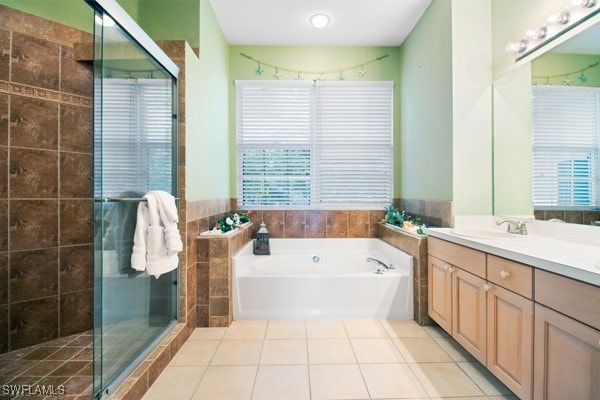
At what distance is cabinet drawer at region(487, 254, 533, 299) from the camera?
125 centimetres

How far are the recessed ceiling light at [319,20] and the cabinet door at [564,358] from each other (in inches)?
113

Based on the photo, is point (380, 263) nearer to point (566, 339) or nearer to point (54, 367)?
point (566, 339)

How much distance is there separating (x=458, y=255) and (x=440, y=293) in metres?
0.41

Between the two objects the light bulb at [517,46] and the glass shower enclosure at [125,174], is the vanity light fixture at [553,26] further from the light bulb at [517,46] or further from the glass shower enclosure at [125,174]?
the glass shower enclosure at [125,174]

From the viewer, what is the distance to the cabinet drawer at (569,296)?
0.96 meters

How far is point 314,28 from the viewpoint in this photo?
288 cm

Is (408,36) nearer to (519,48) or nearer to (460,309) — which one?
(519,48)

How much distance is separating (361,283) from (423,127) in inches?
65.2

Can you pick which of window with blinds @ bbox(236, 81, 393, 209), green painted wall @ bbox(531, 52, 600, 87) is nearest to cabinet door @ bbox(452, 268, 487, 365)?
green painted wall @ bbox(531, 52, 600, 87)

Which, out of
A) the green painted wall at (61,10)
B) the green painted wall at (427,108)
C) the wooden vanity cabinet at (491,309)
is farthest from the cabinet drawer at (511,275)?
the green painted wall at (61,10)

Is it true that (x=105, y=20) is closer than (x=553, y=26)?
Yes

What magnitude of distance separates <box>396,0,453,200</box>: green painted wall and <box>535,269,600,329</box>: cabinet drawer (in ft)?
3.87

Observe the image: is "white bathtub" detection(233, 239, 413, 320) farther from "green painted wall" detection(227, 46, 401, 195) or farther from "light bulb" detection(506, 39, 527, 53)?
"light bulb" detection(506, 39, 527, 53)

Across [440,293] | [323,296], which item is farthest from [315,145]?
[440,293]
